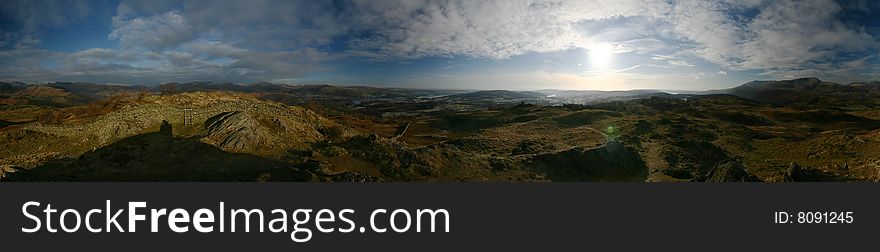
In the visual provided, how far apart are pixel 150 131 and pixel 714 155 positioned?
24.9 metres

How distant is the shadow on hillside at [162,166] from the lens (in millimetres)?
10461

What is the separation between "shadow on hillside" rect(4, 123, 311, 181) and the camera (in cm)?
1046

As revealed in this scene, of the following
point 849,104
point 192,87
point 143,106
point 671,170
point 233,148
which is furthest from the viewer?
point 849,104

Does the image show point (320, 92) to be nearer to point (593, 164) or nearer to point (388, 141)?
point (388, 141)

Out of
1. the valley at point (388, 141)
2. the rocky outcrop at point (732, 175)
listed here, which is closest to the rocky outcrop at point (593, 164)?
the valley at point (388, 141)

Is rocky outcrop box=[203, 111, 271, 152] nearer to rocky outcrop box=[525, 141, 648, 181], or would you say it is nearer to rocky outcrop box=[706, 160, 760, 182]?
rocky outcrop box=[525, 141, 648, 181]

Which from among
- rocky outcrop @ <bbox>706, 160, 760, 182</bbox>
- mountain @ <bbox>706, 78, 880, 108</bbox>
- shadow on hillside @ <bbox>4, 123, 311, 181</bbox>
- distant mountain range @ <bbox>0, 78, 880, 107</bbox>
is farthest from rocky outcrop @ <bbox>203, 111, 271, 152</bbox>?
mountain @ <bbox>706, 78, 880, 108</bbox>

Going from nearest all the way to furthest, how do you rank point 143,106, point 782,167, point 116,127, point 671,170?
point 116,127 → point 143,106 → point 782,167 → point 671,170

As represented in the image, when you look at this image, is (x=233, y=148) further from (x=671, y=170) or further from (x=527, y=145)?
(x=671, y=170)

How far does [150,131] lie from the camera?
1372cm

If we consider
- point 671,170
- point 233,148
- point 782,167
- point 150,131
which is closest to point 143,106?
point 150,131

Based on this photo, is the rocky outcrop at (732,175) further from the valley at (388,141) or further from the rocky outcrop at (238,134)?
the rocky outcrop at (238,134)

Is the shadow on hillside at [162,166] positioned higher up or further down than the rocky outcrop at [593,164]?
higher up

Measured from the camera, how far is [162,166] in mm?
11305
